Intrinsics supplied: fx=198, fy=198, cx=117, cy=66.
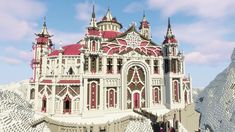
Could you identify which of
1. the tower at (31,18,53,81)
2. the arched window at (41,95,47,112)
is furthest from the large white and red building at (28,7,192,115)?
the tower at (31,18,53,81)

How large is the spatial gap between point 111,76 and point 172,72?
12.7 m

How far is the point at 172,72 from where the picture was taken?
130 ft

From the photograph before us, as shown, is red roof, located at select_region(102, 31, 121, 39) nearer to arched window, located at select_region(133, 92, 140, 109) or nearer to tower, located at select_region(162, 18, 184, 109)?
tower, located at select_region(162, 18, 184, 109)

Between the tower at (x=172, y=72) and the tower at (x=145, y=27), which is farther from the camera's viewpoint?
the tower at (x=145, y=27)

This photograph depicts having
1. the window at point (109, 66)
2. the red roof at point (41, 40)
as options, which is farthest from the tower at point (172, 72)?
the red roof at point (41, 40)

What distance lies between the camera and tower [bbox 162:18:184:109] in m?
38.9

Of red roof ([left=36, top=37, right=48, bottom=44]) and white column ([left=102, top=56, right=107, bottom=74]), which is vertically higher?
red roof ([left=36, top=37, right=48, bottom=44])

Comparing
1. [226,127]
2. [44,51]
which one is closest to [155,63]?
[44,51]

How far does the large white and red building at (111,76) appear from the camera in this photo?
33.6m

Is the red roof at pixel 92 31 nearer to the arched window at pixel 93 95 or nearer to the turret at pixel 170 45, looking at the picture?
the arched window at pixel 93 95

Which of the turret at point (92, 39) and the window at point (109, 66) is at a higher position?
the turret at point (92, 39)

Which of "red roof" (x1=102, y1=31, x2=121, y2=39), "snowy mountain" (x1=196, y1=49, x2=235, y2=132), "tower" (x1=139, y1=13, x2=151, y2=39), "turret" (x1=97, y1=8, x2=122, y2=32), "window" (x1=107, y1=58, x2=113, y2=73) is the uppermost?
"tower" (x1=139, y1=13, x2=151, y2=39)

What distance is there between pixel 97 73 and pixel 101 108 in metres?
5.91

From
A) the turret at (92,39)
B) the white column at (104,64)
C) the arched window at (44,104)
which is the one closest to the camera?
the turret at (92,39)
